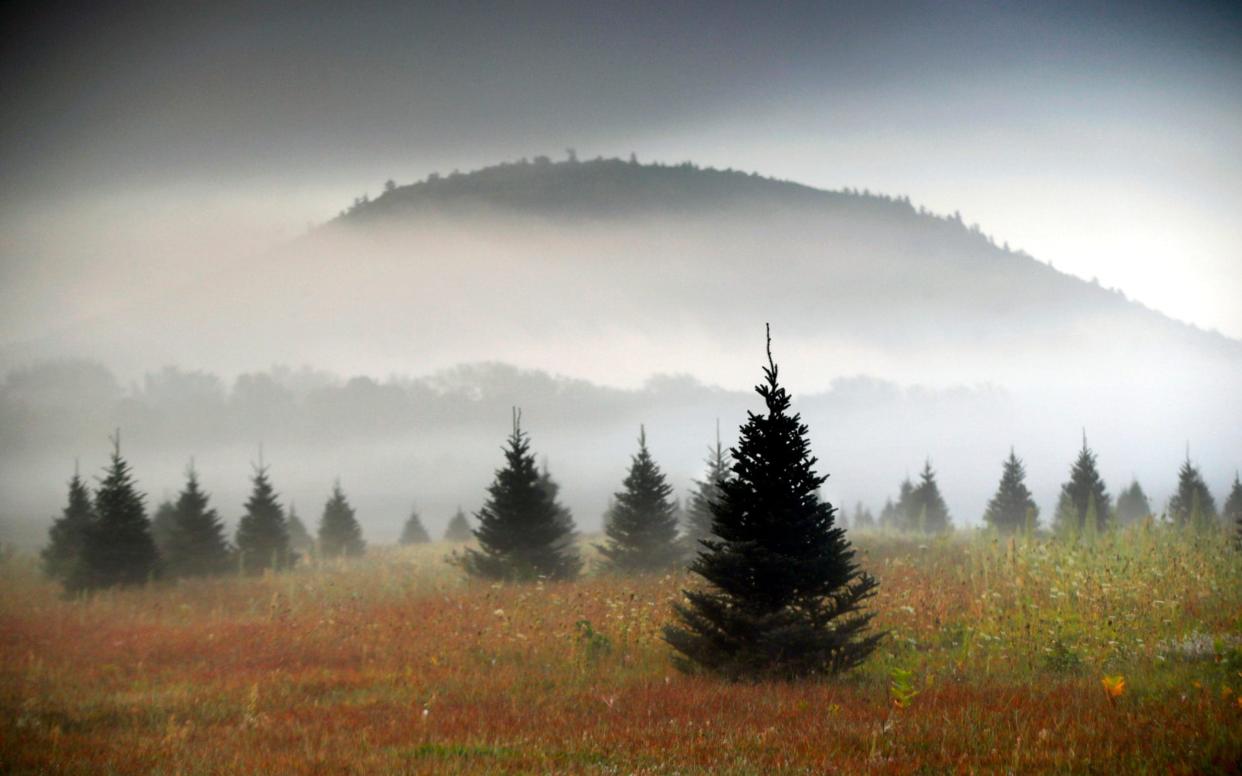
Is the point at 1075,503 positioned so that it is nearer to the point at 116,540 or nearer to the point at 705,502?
the point at 705,502

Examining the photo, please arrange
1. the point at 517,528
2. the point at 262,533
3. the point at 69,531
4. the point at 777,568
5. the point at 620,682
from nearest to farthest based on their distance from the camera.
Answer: the point at 777,568
the point at 620,682
the point at 517,528
the point at 69,531
the point at 262,533

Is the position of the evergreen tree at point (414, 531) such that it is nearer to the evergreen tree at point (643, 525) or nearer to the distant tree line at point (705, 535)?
the distant tree line at point (705, 535)

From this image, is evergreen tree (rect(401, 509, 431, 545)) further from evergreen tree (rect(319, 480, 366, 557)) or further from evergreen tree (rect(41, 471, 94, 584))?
evergreen tree (rect(41, 471, 94, 584))

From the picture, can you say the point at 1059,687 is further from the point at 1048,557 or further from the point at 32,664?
the point at 32,664

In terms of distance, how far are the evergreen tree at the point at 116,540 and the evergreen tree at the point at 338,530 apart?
1676cm

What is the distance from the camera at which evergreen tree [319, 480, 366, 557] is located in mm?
44688

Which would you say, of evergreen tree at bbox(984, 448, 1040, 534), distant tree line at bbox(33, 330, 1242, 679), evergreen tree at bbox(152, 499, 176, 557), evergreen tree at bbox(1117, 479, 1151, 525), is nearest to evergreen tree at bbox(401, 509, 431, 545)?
distant tree line at bbox(33, 330, 1242, 679)

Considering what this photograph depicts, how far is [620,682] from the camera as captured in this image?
13.2m

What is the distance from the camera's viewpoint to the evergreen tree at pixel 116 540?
88.2 ft

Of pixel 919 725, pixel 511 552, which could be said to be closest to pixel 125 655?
pixel 511 552

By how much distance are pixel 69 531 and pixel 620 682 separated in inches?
1185

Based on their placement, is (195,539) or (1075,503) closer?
(195,539)

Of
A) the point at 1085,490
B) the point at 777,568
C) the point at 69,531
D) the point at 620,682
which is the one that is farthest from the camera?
the point at 1085,490

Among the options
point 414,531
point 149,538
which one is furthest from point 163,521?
point 414,531
